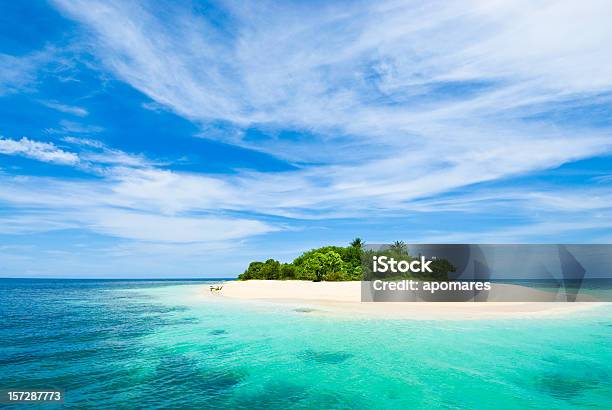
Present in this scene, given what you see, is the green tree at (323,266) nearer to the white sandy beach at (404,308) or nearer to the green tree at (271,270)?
the green tree at (271,270)

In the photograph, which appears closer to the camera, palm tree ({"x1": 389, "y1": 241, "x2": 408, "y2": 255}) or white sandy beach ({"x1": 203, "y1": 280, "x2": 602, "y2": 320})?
white sandy beach ({"x1": 203, "y1": 280, "x2": 602, "y2": 320})

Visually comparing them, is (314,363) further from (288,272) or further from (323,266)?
(288,272)

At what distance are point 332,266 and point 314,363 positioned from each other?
164 ft

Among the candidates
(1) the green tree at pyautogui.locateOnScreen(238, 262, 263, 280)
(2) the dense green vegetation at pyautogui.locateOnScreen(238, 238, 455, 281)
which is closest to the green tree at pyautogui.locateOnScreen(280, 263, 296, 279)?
(2) the dense green vegetation at pyautogui.locateOnScreen(238, 238, 455, 281)

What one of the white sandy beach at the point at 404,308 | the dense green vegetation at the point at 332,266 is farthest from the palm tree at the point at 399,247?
the white sandy beach at the point at 404,308

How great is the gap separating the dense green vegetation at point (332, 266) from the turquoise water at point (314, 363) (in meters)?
27.8

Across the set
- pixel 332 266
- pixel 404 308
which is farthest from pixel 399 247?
pixel 404 308

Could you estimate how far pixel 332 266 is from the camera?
6619 centimetres

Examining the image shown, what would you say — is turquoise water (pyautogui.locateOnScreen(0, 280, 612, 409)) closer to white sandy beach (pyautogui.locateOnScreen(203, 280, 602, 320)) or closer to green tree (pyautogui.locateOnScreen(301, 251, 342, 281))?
white sandy beach (pyautogui.locateOnScreen(203, 280, 602, 320))

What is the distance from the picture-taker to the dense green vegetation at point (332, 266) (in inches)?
2233

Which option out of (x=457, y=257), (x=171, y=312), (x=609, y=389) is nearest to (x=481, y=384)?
(x=609, y=389)

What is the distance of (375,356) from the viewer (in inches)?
695

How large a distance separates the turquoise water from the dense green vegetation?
27.8 meters

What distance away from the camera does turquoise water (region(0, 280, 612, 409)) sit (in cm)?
1229
